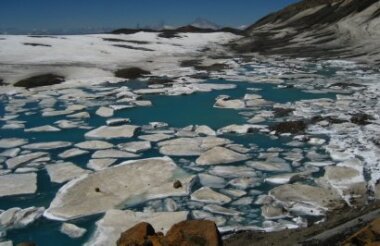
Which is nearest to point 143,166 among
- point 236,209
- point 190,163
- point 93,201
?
point 190,163

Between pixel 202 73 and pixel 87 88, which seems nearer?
pixel 87 88

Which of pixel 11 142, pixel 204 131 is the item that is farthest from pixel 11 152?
pixel 204 131

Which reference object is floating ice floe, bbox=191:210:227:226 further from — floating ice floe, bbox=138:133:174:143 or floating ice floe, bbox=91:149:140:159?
floating ice floe, bbox=138:133:174:143

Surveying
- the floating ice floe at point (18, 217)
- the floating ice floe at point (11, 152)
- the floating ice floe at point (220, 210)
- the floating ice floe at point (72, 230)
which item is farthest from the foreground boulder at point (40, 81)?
the floating ice floe at point (220, 210)

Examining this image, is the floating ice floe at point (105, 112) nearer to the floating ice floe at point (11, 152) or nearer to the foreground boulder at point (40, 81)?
the floating ice floe at point (11, 152)

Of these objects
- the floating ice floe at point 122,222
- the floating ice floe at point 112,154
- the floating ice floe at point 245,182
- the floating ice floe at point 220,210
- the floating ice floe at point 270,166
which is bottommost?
the floating ice floe at point 112,154

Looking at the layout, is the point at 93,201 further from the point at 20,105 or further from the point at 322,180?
the point at 20,105

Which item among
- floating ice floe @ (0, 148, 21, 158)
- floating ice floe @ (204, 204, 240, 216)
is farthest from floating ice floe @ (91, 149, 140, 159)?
floating ice floe @ (204, 204, 240, 216)
